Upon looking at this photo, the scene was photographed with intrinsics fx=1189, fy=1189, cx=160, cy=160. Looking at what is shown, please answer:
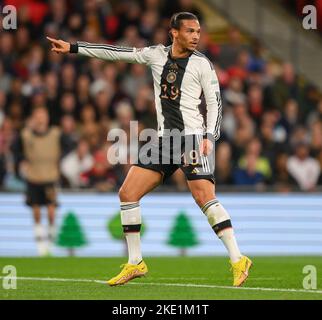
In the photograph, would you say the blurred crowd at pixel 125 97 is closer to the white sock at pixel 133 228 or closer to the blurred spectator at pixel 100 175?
the blurred spectator at pixel 100 175

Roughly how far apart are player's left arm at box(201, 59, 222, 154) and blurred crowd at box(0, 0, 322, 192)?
8257 mm

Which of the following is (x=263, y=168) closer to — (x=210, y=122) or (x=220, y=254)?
(x=220, y=254)

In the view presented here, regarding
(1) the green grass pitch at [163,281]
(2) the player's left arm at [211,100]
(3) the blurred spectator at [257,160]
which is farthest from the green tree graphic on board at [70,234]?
(2) the player's left arm at [211,100]

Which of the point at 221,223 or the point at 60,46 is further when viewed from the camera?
Answer: the point at 60,46

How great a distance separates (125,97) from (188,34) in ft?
34.0

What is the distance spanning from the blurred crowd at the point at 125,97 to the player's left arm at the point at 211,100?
8257 millimetres

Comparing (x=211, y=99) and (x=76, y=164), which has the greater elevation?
(x=211, y=99)

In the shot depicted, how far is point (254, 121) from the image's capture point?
2142cm

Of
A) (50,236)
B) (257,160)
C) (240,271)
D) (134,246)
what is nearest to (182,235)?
(50,236)

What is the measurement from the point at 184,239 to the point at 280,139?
126 inches

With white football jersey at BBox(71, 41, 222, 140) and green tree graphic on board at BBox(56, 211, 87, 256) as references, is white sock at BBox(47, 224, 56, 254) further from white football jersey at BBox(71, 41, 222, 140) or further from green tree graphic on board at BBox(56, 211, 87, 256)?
white football jersey at BBox(71, 41, 222, 140)

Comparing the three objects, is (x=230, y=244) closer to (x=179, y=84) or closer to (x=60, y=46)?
(x=179, y=84)

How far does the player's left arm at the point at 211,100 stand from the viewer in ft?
35.1

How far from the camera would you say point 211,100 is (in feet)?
35.2
